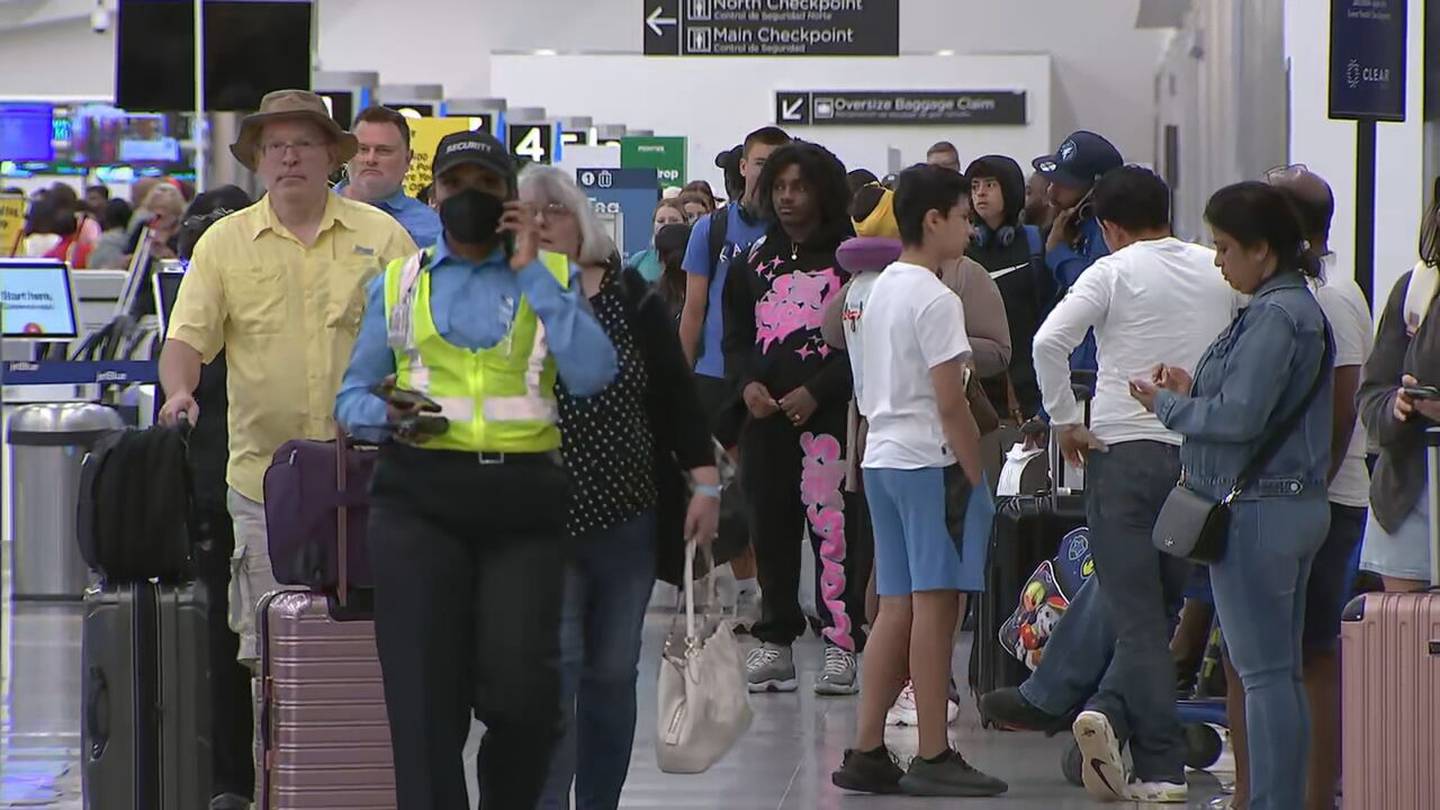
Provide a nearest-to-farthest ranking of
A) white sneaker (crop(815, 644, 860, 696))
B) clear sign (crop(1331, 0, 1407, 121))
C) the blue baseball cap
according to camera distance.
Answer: clear sign (crop(1331, 0, 1407, 121))
the blue baseball cap
white sneaker (crop(815, 644, 860, 696))

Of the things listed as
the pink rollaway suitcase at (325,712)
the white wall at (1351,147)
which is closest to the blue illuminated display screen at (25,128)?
the white wall at (1351,147)

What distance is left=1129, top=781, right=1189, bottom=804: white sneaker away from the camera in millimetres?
5797

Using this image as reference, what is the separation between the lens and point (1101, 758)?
5.74m

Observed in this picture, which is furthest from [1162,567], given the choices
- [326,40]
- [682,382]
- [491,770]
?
[326,40]

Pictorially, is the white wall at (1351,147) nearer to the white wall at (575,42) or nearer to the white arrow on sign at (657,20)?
the white arrow on sign at (657,20)

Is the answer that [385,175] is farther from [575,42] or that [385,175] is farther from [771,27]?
[575,42]

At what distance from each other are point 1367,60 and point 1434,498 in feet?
9.28

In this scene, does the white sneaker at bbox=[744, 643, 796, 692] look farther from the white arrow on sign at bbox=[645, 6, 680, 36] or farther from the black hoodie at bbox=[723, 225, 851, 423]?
the white arrow on sign at bbox=[645, 6, 680, 36]

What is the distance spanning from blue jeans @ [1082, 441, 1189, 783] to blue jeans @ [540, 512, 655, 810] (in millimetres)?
1403

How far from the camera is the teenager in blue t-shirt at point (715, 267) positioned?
780cm

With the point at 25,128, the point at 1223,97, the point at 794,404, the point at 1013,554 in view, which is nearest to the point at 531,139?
the point at 25,128

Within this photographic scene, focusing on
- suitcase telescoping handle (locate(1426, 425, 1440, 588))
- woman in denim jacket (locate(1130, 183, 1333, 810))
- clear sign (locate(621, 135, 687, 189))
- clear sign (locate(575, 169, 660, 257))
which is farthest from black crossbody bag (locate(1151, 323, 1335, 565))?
clear sign (locate(621, 135, 687, 189))

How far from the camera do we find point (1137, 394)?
5039mm

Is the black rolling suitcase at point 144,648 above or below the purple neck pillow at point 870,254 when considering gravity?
below
